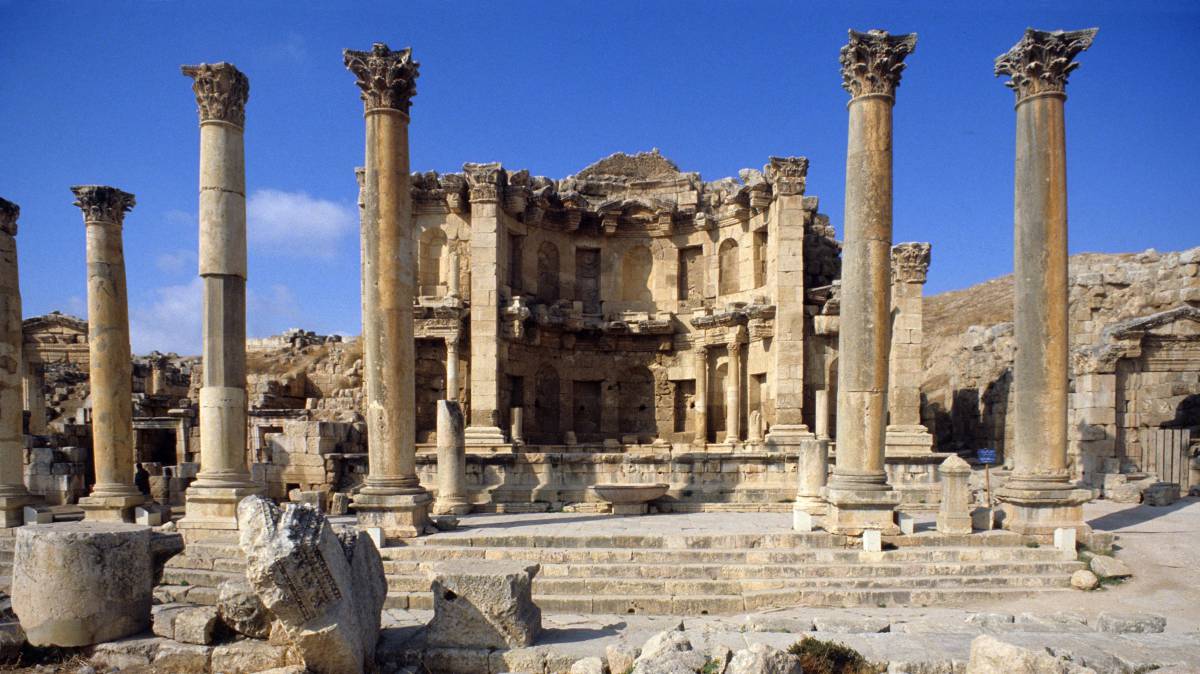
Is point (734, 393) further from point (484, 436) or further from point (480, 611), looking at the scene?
point (480, 611)

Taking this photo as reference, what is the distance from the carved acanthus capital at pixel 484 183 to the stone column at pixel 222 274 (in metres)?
9.49

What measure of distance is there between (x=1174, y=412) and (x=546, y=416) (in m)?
17.4

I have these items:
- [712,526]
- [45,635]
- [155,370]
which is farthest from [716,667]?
[155,370]

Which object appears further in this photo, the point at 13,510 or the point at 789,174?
the point at 789,174

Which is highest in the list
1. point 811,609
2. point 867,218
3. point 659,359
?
point 867,218

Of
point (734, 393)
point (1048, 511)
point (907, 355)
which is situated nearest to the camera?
point (1048, 511)

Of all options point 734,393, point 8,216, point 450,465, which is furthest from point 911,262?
point 8,216

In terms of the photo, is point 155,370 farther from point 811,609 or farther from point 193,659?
point 811,609

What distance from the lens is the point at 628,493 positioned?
1528cm

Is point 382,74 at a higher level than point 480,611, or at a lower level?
higher

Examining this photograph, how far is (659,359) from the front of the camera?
26297 millimetres

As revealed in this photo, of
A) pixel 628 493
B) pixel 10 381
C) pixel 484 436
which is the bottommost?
pixel 628 493

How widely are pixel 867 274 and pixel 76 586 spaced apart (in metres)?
11.0

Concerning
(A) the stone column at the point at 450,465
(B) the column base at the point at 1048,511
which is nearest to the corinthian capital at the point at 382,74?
(A) the stone column at the point at 450,465
